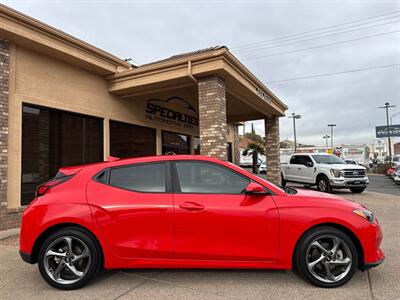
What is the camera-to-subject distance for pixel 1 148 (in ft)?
21.1

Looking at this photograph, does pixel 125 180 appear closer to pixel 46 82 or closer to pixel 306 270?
pixel 306 270

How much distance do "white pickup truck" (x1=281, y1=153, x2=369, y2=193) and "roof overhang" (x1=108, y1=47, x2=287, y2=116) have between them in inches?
201

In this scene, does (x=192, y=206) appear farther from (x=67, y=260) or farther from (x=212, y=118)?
(x=212, y=118)

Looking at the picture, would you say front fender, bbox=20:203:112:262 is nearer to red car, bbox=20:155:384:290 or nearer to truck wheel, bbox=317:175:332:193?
red car, bbox=20:155:384:290

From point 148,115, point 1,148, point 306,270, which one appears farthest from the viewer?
point 148,115

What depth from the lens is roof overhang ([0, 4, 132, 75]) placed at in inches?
248

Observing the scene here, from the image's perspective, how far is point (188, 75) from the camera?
7.91 metres

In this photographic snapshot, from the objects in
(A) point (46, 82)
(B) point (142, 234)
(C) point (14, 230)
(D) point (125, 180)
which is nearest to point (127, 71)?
(A) point (46, 82)

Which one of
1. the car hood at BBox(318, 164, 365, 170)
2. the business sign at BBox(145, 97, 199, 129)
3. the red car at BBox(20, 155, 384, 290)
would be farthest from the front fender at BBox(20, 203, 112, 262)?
the car hood at BBox(318, 164, 365, 170)

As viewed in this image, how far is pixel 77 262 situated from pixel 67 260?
0.37ft

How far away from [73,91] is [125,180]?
17.8ft

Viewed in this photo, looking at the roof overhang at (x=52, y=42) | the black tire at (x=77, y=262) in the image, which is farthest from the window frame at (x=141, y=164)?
the roof overhang at (x=52, y=42)

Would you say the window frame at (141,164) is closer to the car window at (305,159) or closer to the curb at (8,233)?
the curb at (8,233)

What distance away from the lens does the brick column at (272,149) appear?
44.6 feet
